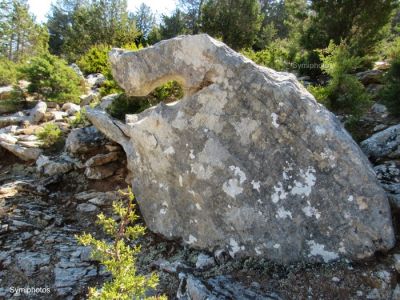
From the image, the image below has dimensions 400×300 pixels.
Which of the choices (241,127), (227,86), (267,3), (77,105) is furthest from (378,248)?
(267,3)

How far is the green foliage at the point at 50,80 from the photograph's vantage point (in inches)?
413

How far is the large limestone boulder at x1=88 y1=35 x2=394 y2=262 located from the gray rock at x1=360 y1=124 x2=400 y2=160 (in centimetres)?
165

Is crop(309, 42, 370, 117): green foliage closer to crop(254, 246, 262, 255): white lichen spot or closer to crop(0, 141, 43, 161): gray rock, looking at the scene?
crop(254, 246, 262, 255): white lichen spot

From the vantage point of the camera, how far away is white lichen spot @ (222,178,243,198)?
4.72 metres

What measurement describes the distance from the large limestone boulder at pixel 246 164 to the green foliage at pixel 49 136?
3606mm

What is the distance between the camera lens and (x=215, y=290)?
399cm

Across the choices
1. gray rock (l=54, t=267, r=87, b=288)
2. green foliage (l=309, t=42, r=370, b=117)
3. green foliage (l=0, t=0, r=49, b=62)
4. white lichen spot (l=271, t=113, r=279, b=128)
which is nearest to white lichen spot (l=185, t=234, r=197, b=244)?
A: gray rock (l=54, t=267, r=87, b=288)

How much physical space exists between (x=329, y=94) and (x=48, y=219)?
6280mm

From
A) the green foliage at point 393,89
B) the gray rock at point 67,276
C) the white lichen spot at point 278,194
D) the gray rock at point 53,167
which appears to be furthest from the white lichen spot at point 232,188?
the green foliage at point 393,89

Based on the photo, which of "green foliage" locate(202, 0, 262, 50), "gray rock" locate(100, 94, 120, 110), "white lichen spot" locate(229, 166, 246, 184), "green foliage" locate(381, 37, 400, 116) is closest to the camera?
"white lichen spot" locate(229, 166, 246, 184)

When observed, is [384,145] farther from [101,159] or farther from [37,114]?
[37,114]

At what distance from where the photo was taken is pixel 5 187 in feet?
22.0

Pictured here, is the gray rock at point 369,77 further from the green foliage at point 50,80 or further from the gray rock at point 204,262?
the green foliage at point 50,80

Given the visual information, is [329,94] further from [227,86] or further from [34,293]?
[34,293]
